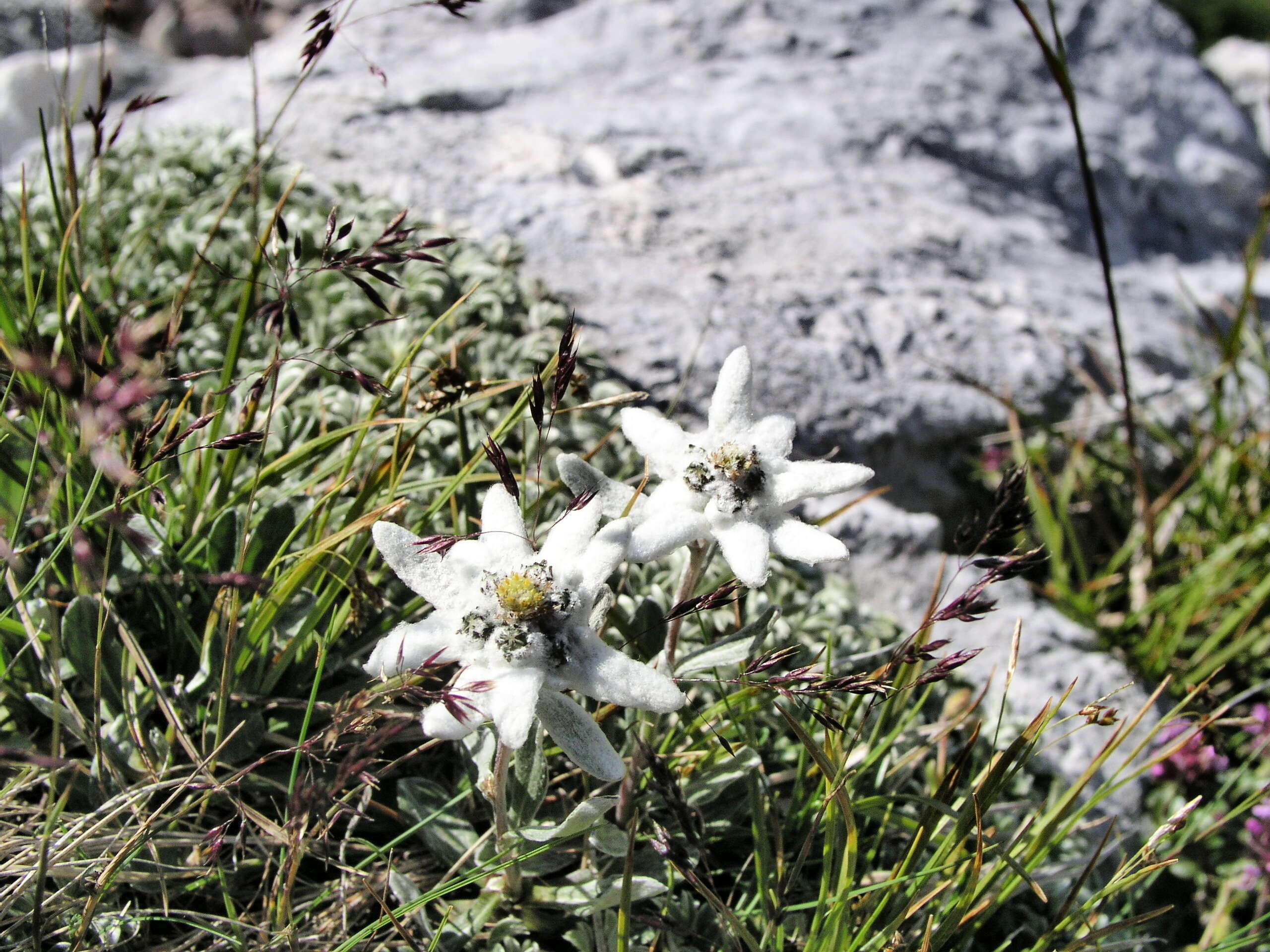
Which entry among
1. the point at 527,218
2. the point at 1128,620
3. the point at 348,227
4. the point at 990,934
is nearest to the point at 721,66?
the point at 527,218

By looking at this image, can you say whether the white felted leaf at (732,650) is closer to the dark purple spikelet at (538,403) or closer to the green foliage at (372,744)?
the green foliage at (372,744)

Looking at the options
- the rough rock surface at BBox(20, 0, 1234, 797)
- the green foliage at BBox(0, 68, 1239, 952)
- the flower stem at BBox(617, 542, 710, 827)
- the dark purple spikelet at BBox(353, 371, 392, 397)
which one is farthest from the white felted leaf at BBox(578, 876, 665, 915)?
the rough rock surface at BBox(20, 0, 1234, 797)

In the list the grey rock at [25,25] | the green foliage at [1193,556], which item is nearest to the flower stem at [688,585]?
the green foliage at [1193,556]

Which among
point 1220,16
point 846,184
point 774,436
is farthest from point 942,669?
point 1220,16

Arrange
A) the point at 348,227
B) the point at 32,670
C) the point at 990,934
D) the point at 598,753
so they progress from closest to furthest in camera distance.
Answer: the point at 598,753
the point at 348,227
the point at 32,670
the point at 990,934

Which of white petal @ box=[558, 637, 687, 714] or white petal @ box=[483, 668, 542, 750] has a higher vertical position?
white petal @ box=[483, 668, 542, 750]

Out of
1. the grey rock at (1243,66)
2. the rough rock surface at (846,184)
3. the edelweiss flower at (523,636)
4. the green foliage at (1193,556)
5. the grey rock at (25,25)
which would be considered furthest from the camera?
the grey rock at (1243,66)

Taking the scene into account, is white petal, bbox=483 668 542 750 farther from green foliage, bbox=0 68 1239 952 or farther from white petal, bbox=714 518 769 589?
white petal, bbox=714 518 769 589

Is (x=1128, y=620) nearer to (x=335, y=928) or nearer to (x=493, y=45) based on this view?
(x=335, y=928)
